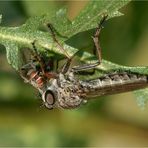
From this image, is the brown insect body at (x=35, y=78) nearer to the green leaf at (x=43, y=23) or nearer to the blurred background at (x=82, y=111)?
the green leaf at (x=43, y=23)

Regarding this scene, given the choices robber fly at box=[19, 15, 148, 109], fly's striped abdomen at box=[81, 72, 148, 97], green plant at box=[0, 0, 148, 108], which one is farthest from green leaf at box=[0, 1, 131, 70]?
fly's striped abdomen at box=[81, 72, 148, 97]

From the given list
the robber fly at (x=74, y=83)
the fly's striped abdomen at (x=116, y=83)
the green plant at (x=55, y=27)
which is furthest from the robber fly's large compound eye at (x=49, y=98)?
the green plant at (x=55, y=27)

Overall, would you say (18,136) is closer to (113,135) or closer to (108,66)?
(113,135)

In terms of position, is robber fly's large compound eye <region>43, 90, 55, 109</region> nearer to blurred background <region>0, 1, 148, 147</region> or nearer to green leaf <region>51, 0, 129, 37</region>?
green leaf <region>51, 0, 129, 37</region>

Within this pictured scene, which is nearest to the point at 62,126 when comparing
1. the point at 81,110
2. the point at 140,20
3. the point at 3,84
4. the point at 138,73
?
the point at 81,110

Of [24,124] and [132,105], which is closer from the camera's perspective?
[24,124]
